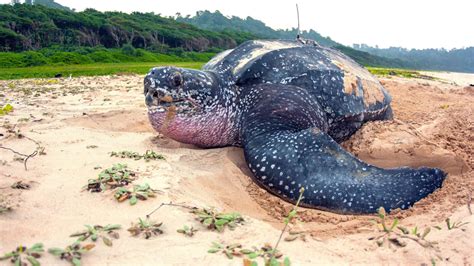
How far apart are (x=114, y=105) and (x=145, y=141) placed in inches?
84.3

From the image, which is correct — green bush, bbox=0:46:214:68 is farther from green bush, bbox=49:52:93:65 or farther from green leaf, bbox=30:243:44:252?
green leaf, bbox=30:243:44:252

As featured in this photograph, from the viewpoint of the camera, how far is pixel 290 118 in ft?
7.97

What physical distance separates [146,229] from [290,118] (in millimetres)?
1375

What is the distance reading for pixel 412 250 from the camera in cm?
124

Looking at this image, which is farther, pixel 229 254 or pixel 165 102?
pixel 165 102

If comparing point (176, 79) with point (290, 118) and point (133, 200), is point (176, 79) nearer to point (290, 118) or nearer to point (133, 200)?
point (290, 118)

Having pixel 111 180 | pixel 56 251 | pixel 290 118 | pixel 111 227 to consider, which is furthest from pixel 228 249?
pixel 290 118

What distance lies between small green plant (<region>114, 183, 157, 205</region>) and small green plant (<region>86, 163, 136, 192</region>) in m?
0.09

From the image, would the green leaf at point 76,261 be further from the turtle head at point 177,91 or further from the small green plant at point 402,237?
the turtle head at point 177,91

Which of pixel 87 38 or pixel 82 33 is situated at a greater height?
pixel 82 33

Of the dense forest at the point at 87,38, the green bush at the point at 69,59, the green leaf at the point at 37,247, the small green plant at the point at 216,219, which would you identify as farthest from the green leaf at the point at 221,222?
the green bush at the point at 69,59

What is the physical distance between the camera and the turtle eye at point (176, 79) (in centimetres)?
240

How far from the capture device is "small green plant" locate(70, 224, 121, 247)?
4.00ft

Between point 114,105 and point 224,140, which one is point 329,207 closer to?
point 224,140
